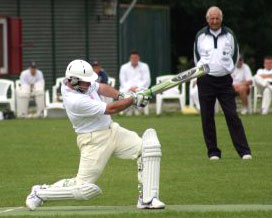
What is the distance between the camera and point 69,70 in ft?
37.2

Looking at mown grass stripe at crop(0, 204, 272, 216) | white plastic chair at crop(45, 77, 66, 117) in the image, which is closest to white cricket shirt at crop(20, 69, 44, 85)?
white plastic chair at crop(45, 77, 66, 117)

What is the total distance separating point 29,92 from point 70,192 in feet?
58.9

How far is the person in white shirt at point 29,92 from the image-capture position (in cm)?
2898

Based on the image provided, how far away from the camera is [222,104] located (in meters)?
16.1

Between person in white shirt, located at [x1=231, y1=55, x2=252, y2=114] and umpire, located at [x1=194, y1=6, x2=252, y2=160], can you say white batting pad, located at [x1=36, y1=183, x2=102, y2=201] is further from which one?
person in white shirt, located at [x1=231, y1=55, x2=252, y2=114]

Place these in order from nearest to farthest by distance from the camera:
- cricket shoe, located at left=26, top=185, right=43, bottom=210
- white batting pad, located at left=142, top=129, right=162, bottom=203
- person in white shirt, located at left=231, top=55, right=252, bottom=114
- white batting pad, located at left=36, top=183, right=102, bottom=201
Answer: white batting pad, located at left=142, top=129, right=162, bottom=203
white batting pad, located at left=36, top=183, right=102, bottom=201
cricket shoe, located at left=26, top=185, right=43, bottom=210
person in white shirt, located at left=231, top=55, right=252, bottom=114

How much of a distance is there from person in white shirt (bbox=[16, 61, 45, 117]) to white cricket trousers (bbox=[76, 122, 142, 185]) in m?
17.6

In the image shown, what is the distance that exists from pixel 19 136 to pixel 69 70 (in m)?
10.5

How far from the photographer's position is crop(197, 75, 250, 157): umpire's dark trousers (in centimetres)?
1591

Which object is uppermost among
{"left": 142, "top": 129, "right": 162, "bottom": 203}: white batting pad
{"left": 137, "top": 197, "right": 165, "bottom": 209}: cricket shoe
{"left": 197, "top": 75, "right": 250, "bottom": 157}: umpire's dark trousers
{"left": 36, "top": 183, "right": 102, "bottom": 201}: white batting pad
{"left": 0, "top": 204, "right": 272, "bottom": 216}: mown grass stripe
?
{"left": 197, "top": 75, "right": 250, "bottom": 157}: umpire's dark trousers

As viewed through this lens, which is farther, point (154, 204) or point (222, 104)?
point (222, 104)

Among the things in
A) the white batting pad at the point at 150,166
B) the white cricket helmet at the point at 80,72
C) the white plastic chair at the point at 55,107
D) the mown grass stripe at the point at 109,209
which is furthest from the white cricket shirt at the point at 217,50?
the white plastic chair at the point at 55,107

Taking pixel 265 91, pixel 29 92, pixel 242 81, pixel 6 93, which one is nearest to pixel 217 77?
pixel 265 91

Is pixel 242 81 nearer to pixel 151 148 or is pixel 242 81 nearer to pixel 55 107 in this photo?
pixel 55 107
